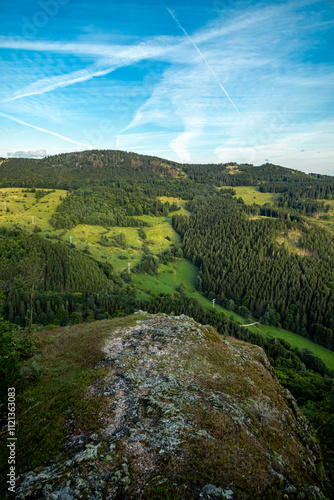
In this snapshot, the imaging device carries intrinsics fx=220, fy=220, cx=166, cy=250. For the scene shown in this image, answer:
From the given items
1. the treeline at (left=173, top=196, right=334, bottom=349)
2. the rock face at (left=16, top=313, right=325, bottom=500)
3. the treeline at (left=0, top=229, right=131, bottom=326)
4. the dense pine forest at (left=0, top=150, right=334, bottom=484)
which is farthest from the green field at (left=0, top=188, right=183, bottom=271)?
the rock face at (left=16, top=313, right=325, bottom=500)

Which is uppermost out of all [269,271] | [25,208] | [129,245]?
[25,208]

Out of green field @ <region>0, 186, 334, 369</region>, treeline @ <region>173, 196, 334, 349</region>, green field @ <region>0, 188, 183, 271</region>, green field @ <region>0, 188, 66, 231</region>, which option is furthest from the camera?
green field @ <region>0, 188, 66, 231</region>

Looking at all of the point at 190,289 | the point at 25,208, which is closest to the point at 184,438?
the point at 190,289

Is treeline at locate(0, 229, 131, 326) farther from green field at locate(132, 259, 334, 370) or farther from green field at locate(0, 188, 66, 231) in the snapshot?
green field at locate(0, 188, 66, 231)

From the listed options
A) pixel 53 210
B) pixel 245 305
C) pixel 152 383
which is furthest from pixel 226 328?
pixel 53 210

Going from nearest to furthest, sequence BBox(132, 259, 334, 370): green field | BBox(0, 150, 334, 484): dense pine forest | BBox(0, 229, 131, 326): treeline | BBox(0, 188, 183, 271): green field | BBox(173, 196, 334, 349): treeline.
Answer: BBox(0, 150, 334, 484): dense pine forest → BBox(0, 229, 131, 326): treeline → BBox(132, 259, 334, 370): green field → BBox(173, 196, 334, 349): treeline → BBox(0, 188, 183, 271): green field

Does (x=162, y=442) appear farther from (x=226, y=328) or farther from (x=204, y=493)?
(x=226, y=328)

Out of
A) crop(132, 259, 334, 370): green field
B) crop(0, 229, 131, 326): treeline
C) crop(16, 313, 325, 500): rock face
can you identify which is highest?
crop(16, 313, 325, 500): rock face

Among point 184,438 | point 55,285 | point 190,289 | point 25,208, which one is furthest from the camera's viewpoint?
point 25,208

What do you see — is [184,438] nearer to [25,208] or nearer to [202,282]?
[202,282]
